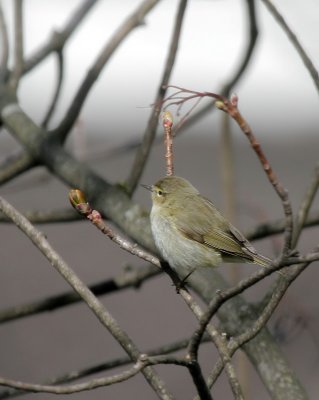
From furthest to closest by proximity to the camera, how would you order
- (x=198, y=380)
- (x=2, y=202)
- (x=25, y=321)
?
(x=25, y=321)
(x=2, y=202)
(x=198, y=380)

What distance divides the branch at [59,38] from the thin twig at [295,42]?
1.06m

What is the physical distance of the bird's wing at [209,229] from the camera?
11.2 feet

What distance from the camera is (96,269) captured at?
5.56 m

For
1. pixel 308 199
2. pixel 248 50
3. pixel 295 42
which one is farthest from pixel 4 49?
pixel 308 199

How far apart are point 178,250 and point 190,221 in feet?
0.83

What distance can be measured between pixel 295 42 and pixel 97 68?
0.88 meters

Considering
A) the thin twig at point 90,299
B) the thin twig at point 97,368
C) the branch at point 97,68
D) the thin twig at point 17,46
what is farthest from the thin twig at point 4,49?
the thin twig at point 90,299

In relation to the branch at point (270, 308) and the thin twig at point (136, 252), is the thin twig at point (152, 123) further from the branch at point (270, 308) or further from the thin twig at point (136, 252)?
the branch at point (270, 308)

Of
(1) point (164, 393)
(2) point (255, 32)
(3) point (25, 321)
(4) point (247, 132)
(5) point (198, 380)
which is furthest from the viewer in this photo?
(3) point (25, 321)

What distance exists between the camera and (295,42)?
9.78 feet

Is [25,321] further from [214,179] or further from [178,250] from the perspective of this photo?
[214,179]

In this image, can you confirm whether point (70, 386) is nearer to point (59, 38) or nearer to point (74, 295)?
point (74, 295)

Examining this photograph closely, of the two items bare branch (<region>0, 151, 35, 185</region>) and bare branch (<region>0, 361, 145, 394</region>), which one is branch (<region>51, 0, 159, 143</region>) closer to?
bare branch (<region>0, 151, 35, 185</region>)

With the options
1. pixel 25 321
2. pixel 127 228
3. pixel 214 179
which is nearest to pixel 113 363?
pixel 127 228
